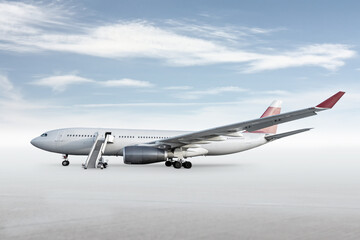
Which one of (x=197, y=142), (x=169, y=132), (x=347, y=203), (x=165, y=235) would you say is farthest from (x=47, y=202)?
(x=169, y=132)

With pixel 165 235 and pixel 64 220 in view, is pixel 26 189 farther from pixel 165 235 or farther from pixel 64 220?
pixel 165 235

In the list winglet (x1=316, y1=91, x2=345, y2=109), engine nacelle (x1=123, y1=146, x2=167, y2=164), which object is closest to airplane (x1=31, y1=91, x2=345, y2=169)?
engine nacelle (x1=123, y1=146, x2=167, y2=164)

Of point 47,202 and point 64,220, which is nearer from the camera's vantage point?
point 64,220

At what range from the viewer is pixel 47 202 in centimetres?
1004

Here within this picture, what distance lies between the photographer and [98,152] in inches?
1069

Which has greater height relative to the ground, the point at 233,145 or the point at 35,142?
the point at 35,142

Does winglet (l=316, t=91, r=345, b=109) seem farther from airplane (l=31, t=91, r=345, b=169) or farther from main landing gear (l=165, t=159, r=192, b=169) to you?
main landing gear (l=165, t=159, r=192, b=169)

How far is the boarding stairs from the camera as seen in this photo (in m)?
24.9

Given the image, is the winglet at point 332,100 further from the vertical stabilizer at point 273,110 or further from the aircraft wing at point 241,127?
the vertical stabilizer at point 273,110

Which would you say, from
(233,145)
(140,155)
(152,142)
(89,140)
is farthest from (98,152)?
(233,145)

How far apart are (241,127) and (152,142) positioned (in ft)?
23.8

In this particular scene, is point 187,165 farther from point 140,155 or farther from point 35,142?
point 35,142

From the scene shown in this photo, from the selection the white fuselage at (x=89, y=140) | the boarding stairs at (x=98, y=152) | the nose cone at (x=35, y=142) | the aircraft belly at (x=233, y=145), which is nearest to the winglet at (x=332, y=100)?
the white fuselage at (x=89, y=140)

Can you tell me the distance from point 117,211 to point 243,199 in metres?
Answer: 4.11
